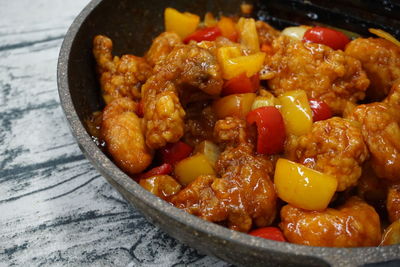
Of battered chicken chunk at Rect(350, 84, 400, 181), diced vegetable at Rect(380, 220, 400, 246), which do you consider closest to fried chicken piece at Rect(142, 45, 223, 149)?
battered chicken chunk at Rect(350, 84, 400, 181)

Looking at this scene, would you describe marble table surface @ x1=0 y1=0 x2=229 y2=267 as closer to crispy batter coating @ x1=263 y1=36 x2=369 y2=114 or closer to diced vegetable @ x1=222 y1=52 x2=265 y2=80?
diced vegetable @ x1=222 y1=52 x2=265 y2=80

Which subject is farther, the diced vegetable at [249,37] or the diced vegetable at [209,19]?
the diced vegetable at [209,19]

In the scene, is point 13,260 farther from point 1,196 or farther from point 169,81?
point 169,81

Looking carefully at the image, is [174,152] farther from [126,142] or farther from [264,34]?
[264,34]

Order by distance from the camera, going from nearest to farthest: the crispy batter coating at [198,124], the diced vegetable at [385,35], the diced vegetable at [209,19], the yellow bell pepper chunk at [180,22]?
1. the crispy batter coating at [198,124]
2. the diced vegetable at [385,35]
3. the yellow bell pepper chunk at [180,22]
4. the diced vegetable at [209,19]

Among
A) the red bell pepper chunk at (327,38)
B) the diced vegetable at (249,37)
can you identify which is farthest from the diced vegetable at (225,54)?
the red bell pepper chunk at (327,38)

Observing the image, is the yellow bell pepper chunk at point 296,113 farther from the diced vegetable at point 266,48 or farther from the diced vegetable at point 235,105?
the diced vegetable at point 266,48

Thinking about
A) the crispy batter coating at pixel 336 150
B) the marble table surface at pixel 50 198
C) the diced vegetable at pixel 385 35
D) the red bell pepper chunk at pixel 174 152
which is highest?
the diced vegetable at pixel 385 35
